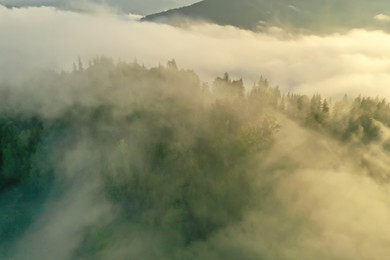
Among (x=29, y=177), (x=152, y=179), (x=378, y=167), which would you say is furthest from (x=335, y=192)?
(x=29, y=177)

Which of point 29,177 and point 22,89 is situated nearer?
point 29,177

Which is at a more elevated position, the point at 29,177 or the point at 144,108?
the point at 144,108

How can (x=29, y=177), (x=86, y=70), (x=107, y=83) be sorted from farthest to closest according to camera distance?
(x=86, y=70) < (x=107, y=83) < (x=29, y=177)

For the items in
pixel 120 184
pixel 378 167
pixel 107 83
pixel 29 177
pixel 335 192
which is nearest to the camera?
pixel 120 184

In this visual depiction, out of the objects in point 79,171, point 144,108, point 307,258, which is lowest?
point 307,258

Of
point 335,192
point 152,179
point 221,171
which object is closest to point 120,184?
point 152,179

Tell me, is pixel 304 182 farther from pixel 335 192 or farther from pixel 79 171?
pixel 79 171
